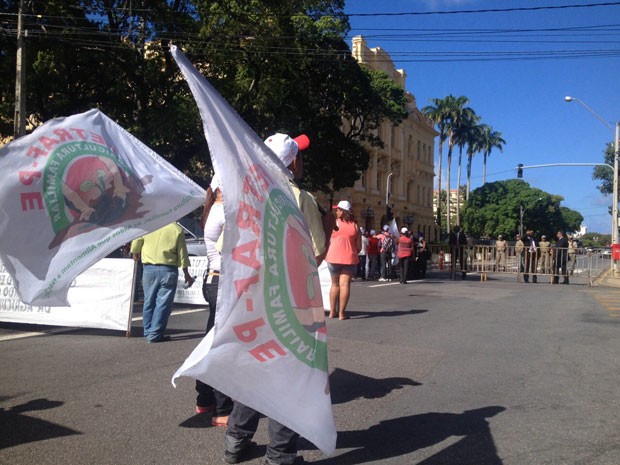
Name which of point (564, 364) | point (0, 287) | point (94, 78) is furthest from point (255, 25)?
point (564, 364)

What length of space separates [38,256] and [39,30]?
55.2ft

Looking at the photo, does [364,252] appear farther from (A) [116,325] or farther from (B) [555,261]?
(A) [116,325]

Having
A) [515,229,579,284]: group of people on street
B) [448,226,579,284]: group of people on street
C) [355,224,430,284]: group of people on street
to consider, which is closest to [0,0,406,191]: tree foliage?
[355,224,430,284]: group of people on street

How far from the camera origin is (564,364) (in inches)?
263

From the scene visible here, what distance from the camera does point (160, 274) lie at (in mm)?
7547

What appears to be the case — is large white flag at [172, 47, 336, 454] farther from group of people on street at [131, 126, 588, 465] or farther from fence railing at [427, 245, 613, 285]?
fence railing at [427, 245, 613, 285]

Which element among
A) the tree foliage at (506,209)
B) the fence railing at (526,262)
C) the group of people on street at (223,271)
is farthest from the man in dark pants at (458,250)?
the tree foliage at (506,209)

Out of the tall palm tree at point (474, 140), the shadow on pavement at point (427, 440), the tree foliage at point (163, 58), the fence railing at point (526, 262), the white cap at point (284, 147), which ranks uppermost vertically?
the tall palm tree at point (474, 140)

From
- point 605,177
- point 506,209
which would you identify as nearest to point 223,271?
point 605,177

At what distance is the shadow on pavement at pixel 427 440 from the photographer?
3809 mm

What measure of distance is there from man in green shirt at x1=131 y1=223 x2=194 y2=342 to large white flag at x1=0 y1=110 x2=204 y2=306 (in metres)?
3.22

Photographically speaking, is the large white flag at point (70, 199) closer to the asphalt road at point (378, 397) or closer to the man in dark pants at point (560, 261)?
the asphalt road at point (378, 397)

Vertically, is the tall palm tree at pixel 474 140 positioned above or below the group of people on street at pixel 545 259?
above

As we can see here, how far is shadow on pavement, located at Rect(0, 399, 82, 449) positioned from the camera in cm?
400
